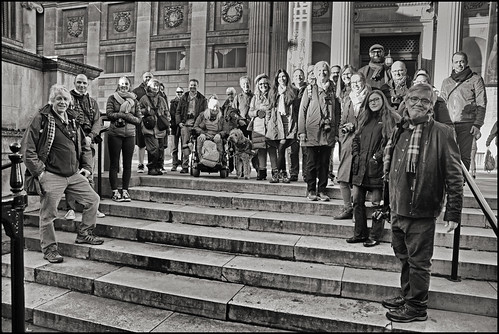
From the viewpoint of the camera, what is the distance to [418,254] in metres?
3.06

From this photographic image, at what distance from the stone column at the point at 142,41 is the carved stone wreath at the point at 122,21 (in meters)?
0.85

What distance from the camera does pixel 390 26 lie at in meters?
15.4

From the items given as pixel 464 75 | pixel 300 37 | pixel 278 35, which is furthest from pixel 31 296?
pixel 278 35

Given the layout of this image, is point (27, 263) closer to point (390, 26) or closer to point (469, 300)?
point (469, 300)

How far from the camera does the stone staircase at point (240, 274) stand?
3373 millimetres

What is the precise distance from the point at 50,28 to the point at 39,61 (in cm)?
1940

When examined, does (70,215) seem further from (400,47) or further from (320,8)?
(400,47)

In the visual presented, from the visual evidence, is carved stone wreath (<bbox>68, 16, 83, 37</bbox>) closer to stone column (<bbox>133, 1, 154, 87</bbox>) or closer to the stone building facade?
the stone building facade

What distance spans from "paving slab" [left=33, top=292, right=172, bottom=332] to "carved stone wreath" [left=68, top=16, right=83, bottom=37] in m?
22.1

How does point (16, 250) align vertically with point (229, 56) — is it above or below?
below

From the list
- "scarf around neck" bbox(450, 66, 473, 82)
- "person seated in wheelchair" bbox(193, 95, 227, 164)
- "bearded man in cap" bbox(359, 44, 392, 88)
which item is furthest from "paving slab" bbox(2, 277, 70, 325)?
"scarf around neck" bbox(450, 66, 473, 82)

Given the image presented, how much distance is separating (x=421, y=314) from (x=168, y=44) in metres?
19.2

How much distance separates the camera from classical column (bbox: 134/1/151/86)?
801 inches

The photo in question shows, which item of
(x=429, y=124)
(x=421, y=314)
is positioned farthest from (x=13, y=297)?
(x=429, y=124)
